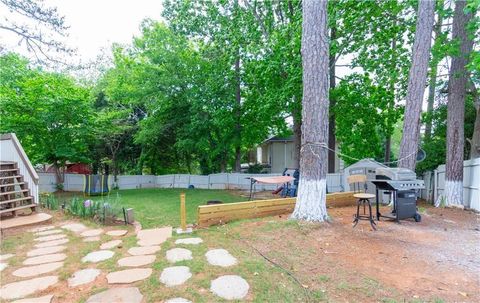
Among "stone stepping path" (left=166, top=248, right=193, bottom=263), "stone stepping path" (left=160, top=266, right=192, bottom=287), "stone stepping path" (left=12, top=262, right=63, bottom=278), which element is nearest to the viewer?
"stone stepping path" (left=160, top=266, right=192, bottom=287)

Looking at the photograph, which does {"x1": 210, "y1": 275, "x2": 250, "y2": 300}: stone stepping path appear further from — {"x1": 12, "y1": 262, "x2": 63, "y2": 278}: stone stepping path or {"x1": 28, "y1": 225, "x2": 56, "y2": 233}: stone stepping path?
{"x1": 28, "y1": 225, "x2": 56, "y2": 233}: stone stepping path

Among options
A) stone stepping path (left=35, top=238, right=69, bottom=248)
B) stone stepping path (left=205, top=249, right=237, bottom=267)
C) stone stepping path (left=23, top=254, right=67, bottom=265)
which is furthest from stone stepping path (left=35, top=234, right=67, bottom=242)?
stone stepping path (left=205, top=249, right=237, bottom=267)

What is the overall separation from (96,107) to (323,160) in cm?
1492

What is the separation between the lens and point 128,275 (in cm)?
274

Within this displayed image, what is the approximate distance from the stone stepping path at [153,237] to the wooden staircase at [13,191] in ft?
10.3

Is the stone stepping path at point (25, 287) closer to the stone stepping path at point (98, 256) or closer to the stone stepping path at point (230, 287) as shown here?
the stone stepping path at point (98, 256)

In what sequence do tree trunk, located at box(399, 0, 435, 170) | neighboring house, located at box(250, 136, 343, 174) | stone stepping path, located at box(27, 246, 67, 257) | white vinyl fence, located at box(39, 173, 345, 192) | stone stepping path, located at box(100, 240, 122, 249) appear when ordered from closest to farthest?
stone stepping path, located at box(27, 246, 67, 257), stone stepping path, located at box(100, 240, 122, 249), tree trunk, located at box(399, 0, 435, 170), white vinyl fence, located at box(39, 173, 345, 192), neighboring house, located at box(250, 136, 343, 174)

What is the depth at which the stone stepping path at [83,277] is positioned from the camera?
104 inches

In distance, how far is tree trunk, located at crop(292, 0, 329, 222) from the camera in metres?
4.69

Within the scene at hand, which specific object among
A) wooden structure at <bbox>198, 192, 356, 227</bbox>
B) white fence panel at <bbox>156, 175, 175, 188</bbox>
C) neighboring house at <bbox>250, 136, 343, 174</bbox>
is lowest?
white fence panel at <bbox>156, 175, 175, 188</bbox>

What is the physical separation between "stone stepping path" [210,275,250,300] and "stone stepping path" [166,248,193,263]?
683 millimetres

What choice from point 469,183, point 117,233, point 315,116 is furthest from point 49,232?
point 469,183

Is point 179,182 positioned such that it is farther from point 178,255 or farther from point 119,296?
point 119,296

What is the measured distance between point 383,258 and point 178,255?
2.53m
